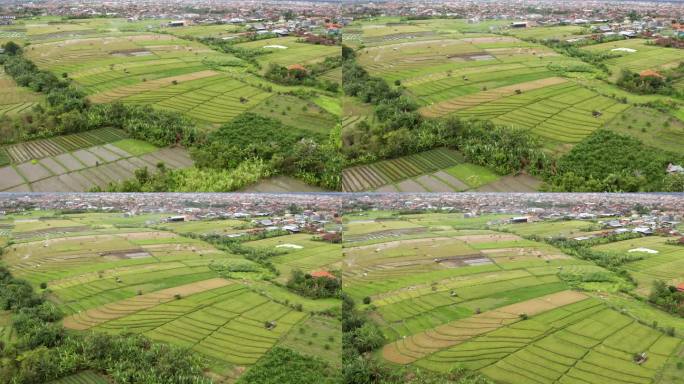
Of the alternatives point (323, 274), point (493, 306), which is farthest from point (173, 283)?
point (493, 306)

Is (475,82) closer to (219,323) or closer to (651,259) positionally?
(651,259)

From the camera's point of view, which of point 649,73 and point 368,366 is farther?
point 649,73

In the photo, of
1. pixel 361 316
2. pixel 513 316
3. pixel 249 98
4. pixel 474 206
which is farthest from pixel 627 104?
pixel 249 98

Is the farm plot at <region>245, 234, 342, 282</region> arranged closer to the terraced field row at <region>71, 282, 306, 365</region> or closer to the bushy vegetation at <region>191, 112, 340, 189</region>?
the terraced field row at <region>71, 282, 306, 365</region>

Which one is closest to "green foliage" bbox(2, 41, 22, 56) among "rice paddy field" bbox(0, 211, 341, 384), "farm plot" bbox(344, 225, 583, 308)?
"rice paddy field" bbox(0, 211, 341, 384)

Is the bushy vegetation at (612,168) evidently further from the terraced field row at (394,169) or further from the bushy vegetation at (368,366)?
the bushy vegetation at (368,366)

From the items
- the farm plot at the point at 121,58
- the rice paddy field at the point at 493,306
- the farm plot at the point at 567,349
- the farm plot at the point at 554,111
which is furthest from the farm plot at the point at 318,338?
the farm plot at the point at 121,58

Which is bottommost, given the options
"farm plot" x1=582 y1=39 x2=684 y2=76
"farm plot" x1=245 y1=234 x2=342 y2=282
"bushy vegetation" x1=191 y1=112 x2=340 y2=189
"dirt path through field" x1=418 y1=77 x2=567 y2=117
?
"farm plot" x1=245 y1=234 x2=342 y2=282

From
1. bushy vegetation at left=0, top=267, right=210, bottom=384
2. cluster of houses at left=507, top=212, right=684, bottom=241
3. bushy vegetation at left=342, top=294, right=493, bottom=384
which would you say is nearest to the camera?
bushy vegetation at left=0, top=267, right=210, bottom=384
